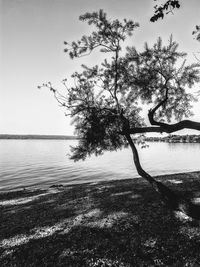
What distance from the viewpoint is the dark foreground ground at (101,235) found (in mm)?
7059

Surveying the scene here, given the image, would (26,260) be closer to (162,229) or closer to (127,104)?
(162,229)

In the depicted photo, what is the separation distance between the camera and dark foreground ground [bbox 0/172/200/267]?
7.06m

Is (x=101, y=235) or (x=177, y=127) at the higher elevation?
(x=177, y=127)

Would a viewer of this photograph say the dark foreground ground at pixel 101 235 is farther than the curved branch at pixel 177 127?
No

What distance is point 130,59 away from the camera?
14.1m

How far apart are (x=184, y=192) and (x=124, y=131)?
275 inches

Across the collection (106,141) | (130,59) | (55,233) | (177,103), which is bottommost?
(55,233)

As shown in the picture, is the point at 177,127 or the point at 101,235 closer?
the point at 101,235

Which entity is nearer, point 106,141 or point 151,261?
point 151,261

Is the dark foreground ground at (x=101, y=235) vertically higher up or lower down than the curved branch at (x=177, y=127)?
lower down

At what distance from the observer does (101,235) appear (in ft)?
29.0

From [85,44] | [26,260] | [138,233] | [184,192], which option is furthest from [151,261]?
[85,44]

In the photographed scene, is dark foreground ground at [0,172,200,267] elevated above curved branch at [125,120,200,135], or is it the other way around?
curved branch at [125,120,200,135]

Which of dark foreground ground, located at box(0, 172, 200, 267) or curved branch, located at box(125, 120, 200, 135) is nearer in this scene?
dark foreground ground, located at box(0, 172, 200, 267)
